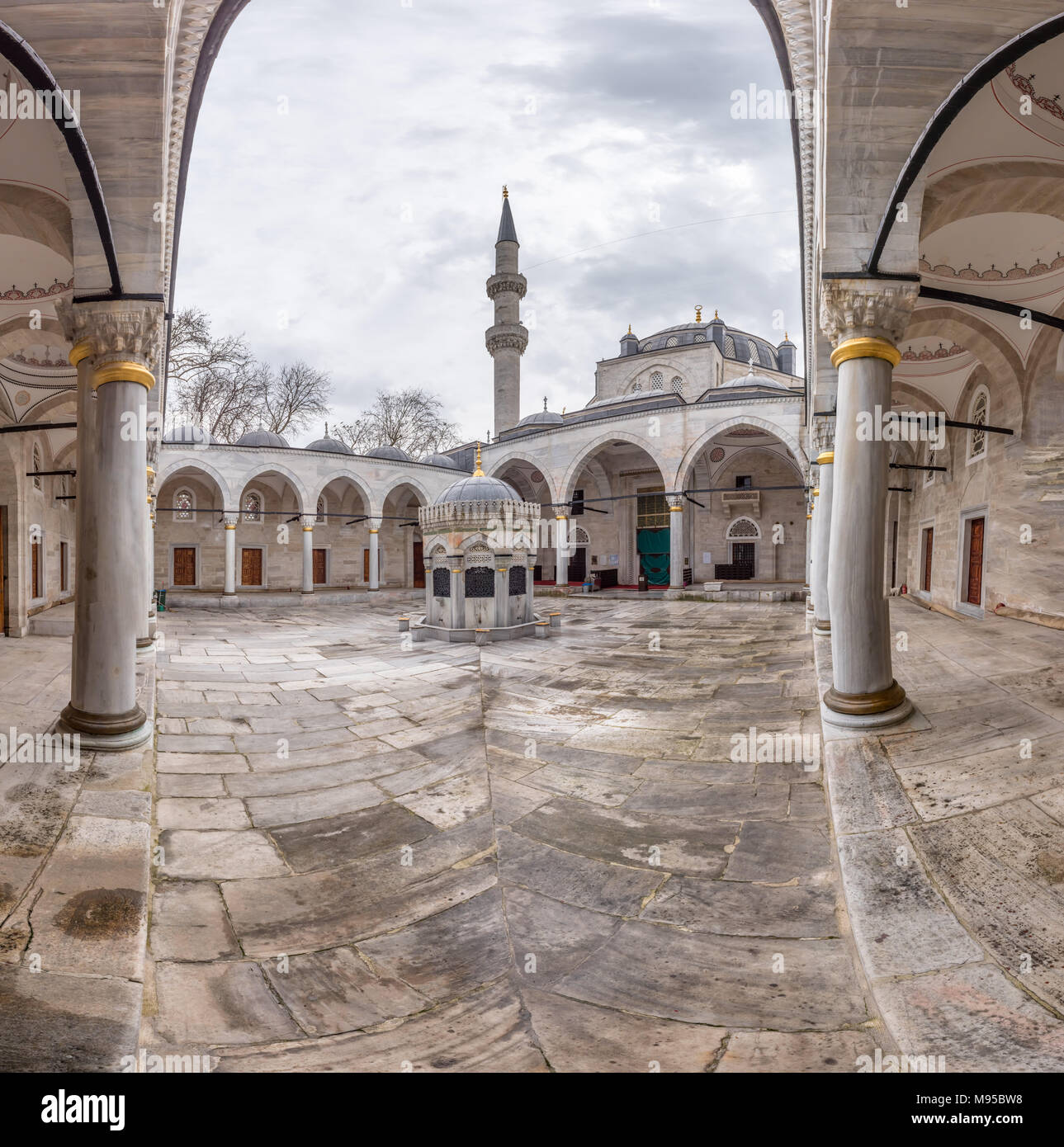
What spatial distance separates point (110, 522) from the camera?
4.93 meters

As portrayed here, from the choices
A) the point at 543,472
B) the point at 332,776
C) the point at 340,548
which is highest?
the point at 543,472

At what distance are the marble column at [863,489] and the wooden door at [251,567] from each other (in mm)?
25628

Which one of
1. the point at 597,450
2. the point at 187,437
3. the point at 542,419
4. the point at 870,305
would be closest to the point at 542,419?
the point at 542,419

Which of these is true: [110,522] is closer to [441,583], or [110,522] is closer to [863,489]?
[863,489]

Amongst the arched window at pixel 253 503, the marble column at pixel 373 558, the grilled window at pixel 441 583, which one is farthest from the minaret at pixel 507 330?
the grilled window at pixel 441 583

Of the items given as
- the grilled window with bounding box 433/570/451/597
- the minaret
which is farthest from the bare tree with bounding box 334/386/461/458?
the grilled window with bounding box 433/570/451/597

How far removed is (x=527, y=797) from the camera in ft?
14.4

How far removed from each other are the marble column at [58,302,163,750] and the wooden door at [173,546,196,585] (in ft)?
73.6

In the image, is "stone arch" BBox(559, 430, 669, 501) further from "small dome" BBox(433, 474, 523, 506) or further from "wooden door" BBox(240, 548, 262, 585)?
"wooden door" BBox(240, 548, 262, 585)

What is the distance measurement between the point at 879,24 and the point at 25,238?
8.07m

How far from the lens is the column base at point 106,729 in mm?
4746

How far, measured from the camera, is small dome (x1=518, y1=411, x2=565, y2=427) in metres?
28.7
